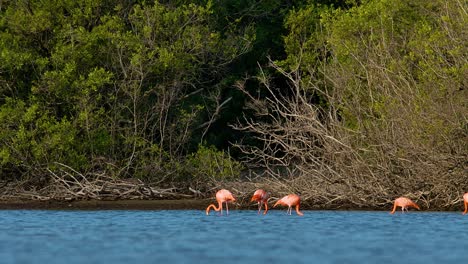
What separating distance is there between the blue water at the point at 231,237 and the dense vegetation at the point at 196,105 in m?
1.15

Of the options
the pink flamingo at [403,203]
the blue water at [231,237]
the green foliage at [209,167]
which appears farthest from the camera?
the green foliage at [209,167]

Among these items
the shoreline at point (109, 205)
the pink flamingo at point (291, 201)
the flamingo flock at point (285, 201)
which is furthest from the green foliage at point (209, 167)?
the pink flamingo at point (291, 201)

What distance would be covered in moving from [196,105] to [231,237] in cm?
1400

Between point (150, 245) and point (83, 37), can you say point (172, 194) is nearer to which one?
point (83, 37)

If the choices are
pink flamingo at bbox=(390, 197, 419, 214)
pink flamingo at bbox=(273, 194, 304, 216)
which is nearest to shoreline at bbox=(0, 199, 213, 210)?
pink flamingo at bbox=(273, 194, 304, 216)

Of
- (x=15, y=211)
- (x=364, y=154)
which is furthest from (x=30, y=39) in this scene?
(x=364, y=154)

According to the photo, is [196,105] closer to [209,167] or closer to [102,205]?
[209,167]

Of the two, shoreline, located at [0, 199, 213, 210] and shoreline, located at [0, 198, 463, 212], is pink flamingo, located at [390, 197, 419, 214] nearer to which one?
shoreline, located at [0, 198, 463, 212]

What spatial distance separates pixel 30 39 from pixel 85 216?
6.83m

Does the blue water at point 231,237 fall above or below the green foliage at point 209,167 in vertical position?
below

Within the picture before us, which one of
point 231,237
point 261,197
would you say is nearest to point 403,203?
point 261,197

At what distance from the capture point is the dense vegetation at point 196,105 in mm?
25922

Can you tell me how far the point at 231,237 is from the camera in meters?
20.4

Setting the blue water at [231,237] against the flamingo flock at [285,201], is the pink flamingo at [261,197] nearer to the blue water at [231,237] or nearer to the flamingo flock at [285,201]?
the flamingo flock at [285,201]
